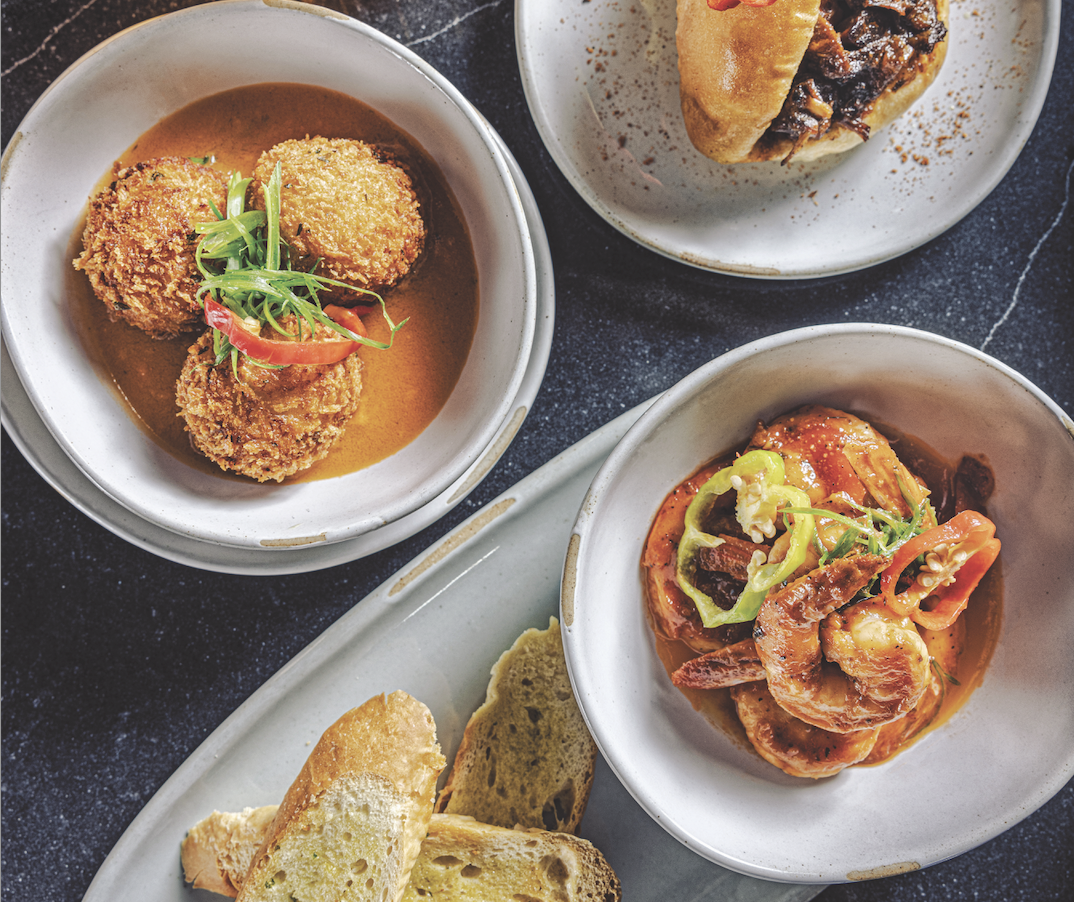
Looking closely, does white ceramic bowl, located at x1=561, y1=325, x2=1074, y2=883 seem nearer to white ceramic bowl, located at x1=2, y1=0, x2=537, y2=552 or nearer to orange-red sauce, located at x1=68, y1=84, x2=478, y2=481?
white ceramic bowl, located at x1=2, y1=0, x2=537, y2=552

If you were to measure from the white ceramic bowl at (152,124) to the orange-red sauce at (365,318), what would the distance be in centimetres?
3

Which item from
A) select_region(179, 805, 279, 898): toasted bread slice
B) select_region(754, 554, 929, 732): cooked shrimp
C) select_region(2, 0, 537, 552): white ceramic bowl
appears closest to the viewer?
select_region(754, 554, 929, 732): cooked shrimp

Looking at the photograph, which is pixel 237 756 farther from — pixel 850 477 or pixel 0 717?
pixel 850 477

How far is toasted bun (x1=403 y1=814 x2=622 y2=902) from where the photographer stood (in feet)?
6.04

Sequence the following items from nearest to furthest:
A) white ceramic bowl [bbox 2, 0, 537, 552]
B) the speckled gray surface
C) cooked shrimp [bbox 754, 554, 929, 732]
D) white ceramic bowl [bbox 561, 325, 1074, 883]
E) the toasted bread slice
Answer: cooked shrimp [bbox 754, 554, 929, 732] → white ceramic bowl [bbox 561, 325, 1074, 883] → white ceramic bowl [bbox 2, 0, 537, 552] → the toasted bread slice → the speckled gray surface

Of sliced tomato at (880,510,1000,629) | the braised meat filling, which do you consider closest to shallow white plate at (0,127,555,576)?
the braised meat filling

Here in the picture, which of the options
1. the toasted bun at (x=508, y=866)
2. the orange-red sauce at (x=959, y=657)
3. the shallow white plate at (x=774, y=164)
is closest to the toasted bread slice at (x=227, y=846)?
the toasted bun at (x=508, y=866)

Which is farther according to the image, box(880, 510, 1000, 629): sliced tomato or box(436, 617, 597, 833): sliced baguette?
box(436, 617, 597, 833): sliced baguette

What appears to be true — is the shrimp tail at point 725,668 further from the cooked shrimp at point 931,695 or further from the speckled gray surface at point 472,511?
the speckled gray surface at point 472,511

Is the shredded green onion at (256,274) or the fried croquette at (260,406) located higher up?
the shredded green onion at (256,274)

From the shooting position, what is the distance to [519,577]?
1.98m

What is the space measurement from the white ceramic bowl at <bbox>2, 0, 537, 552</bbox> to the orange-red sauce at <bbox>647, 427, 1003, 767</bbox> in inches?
24.3

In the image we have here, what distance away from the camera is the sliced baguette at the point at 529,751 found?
1.93 metres

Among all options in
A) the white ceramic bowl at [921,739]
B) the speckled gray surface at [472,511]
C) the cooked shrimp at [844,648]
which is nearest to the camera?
the cooked shrimp at [844,648]
